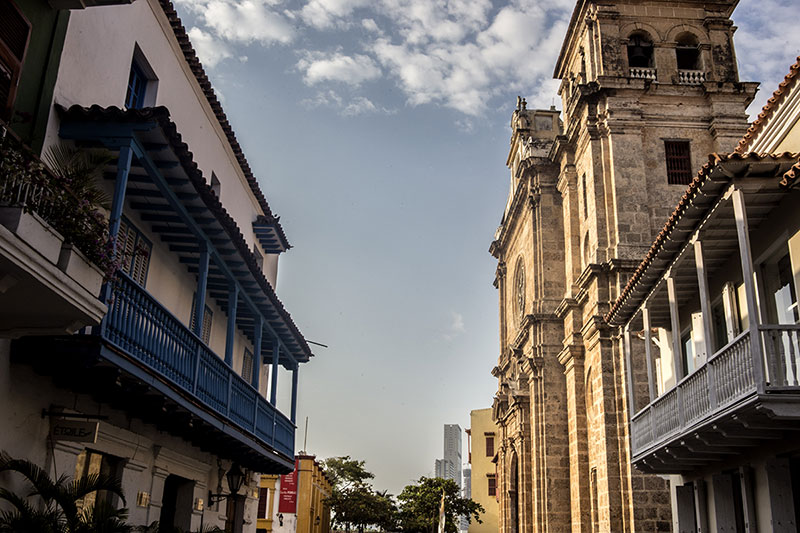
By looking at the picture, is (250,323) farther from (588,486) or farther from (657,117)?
(657,117)

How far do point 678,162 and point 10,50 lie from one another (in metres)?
20.8

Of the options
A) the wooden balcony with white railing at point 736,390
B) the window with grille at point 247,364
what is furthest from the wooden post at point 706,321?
the window with grille at point 247,364

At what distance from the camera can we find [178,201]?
12.0m

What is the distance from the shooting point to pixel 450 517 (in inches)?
1813

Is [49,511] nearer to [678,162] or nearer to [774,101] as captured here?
[774,101]

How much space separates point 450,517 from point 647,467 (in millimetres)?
32052

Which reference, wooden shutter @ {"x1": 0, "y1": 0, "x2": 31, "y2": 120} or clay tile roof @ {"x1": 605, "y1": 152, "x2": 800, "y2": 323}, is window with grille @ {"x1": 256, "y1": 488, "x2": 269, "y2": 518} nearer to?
clay tile roof @ {"x1": 605, "y1": 152, "x2": 800, "y2": 323}

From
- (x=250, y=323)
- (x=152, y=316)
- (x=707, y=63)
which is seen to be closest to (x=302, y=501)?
(x=250, y=323)

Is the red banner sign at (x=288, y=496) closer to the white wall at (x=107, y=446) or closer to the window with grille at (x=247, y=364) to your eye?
the window with grille at (x=247, y=364)

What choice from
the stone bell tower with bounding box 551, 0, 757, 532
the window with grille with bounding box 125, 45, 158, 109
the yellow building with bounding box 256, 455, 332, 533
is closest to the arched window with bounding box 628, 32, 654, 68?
the stone bell tower with bounding box 551, 0, 757, 532

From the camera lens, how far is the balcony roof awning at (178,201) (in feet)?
33.0

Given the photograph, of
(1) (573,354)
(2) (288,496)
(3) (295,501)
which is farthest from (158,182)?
(3) (295,501)

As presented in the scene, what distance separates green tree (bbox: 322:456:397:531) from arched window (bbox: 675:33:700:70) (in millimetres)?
31178

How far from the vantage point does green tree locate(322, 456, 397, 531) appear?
51.0m
